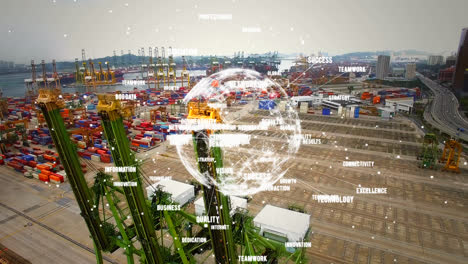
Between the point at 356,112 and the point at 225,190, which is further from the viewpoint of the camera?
the point at 356,112

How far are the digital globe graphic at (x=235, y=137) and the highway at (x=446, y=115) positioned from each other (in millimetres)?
45645

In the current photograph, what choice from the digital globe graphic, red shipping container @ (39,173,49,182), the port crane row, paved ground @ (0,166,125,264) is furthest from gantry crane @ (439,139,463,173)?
red shipping container @ (39,173,49,182)

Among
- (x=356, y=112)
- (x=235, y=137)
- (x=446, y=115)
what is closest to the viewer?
(x=235, y=137)

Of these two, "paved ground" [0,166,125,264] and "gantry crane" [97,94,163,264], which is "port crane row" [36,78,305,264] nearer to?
"gantry crane" [97,94,163,264]

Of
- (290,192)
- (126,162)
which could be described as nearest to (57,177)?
(126,162)

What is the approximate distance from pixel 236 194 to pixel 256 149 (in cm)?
2401

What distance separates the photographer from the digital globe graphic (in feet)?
47.5

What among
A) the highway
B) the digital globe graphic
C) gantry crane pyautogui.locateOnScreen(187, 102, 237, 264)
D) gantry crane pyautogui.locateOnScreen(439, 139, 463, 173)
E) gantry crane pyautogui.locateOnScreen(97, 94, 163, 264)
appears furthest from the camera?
the highway

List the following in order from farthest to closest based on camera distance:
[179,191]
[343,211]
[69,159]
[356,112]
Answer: [356,112], [179,191], [343,211], [69,159]

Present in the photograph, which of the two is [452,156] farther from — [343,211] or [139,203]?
[139,203]

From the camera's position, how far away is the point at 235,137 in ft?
226

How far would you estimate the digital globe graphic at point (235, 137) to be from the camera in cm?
1448

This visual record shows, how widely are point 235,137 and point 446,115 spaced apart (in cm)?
8602

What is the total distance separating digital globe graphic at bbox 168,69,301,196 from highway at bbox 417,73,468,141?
45.6 meters
